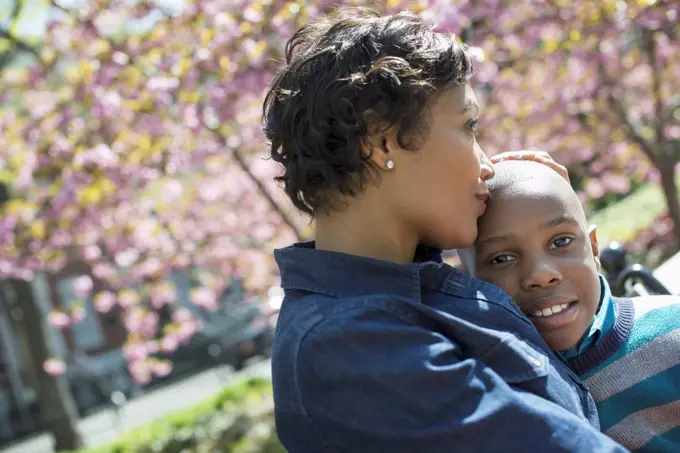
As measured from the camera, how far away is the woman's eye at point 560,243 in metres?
1.52

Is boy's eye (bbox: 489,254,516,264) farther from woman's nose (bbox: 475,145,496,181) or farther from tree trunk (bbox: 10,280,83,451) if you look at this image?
tree trunk (bbox: 10,280,83,451)

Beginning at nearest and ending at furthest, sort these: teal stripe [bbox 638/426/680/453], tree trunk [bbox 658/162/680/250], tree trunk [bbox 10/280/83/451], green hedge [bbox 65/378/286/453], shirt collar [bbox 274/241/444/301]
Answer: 1. shirt collar [bbox 274/241/444/301]
2. teal stripe [bbox 638/426/680/453]
3. green hedge [bbox 65/378/286/453]
4. tree trunk [bbox 658/162/680/250]
5. tree trunk [bbox 10/280/83/451]

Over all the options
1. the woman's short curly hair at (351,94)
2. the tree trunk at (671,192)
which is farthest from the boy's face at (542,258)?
the tree trunk at (671,192)

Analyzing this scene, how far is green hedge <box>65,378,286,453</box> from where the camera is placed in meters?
6.48

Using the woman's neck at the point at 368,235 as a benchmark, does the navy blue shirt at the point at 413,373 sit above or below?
below

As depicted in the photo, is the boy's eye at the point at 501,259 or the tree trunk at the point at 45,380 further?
the tree trunk at the point at 45,380

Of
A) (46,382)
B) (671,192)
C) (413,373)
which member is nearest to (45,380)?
(46,382)

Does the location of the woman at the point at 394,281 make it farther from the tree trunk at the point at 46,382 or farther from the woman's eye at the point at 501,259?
the tree trunk at the point at 46,382

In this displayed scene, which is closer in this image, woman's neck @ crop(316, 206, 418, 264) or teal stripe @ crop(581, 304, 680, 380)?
woman's neck @ crop(316, 206, 418, 264)

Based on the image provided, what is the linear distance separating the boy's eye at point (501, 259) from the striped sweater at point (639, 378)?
23 cm

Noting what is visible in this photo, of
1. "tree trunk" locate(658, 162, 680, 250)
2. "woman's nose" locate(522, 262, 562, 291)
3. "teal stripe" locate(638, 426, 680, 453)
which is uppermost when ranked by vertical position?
"woman's nose" locate(522, 262, 562, 291)

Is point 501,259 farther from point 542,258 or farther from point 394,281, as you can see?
point 394,281

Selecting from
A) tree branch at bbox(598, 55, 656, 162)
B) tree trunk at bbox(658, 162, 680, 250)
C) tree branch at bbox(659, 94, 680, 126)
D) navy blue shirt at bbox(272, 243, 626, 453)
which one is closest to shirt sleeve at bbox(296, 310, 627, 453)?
navy blue shirt at bbox(272, 243, 626, 453)

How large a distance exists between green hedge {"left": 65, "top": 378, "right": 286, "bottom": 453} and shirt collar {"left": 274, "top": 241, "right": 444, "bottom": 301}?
16.5ft
